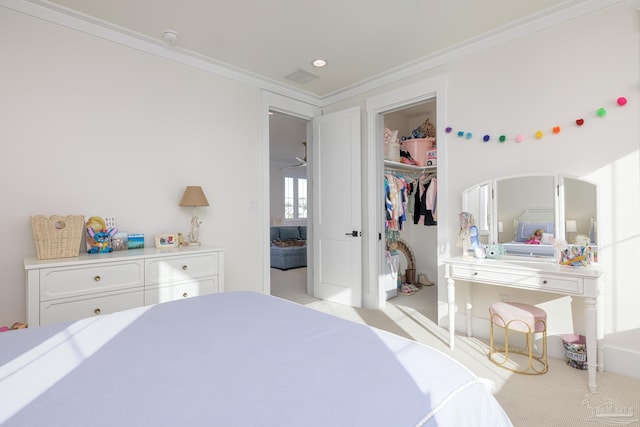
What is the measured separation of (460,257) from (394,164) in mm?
1812

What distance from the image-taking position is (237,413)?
68 centimetres

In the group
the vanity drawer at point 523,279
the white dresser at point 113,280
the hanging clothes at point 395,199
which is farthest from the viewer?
the hanging clothes at point 395,199

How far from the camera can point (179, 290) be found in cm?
256

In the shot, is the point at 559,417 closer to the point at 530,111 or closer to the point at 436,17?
the point at 530,111

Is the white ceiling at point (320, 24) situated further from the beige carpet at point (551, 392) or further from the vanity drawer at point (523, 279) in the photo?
the beige carpet at point (551, 392)

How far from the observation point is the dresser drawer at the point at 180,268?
242 cm

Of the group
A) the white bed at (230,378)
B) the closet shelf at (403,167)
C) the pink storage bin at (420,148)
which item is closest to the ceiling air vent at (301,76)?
the closet shelf at (403,167)

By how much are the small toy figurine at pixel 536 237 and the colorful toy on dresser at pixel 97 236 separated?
322 cm

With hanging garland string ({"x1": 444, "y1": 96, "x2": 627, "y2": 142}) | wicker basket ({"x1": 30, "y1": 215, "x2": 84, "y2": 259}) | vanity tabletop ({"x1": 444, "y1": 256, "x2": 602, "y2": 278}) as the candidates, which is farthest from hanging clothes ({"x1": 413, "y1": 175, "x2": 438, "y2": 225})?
wicker basket ({"x1": 30, "y1": 215, "x2": 84, "y2": 259})

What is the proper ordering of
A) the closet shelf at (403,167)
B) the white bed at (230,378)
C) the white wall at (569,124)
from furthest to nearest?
1. the closet shelf at (403,167)
2. the white wall at (569,124)
3. the white bed at (230,378)

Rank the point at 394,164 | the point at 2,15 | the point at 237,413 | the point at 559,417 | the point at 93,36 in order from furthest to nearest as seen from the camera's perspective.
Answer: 1. the point at 394,164
2. the point at 93,36
3. the point at 2,15
4. the point at 559,417
5. the point at 237,413

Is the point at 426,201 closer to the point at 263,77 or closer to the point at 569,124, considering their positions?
the point at 569,124

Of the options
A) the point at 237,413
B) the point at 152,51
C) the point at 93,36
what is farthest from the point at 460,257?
the point at 93,36

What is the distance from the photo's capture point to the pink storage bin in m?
4.55
